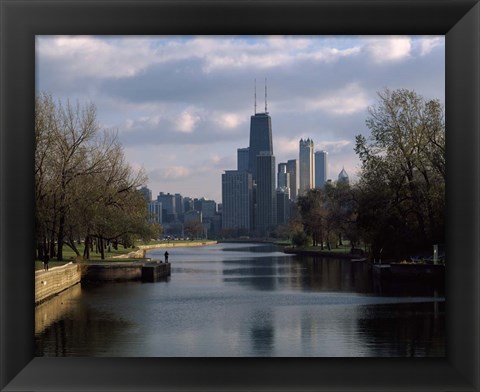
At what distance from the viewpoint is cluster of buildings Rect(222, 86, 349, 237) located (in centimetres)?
3394

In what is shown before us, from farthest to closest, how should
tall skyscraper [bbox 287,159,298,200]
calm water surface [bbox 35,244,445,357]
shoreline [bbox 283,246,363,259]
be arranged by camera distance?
tall skyscraper [bbox 287,159,298,200] → shoreline [bbox 283,246,363,259] → calm water surface [bbox 35,244,445,357]

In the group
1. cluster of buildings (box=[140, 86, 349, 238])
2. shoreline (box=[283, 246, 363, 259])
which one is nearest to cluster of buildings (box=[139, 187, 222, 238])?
cluster of buildings (box=[140, 86, 349, 238])

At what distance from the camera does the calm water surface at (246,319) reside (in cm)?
1023

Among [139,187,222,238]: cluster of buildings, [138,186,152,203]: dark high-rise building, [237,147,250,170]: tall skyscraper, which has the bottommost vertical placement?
[139,187,222,238]: cluster of buildings

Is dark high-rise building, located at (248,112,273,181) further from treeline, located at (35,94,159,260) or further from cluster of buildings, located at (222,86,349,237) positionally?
treeline, located at (35,94,159,260)

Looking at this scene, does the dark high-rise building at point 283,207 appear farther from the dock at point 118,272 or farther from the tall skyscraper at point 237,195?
the dock at point 118,272

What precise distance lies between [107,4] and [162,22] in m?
0.44

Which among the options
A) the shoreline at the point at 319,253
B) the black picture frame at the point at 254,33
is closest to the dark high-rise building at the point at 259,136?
the shoreline at the point at 319,253

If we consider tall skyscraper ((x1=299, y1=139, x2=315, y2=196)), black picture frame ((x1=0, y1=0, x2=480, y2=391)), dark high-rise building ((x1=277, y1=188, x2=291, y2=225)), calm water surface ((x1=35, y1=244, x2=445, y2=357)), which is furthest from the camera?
tall skyscraper ((x1=299, y1=139, x2=315, y2=196))

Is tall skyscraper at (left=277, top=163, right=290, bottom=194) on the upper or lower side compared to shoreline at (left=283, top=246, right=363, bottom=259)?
upper

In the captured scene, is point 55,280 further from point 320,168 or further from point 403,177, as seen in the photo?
point 320,168

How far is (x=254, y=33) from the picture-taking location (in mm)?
5375

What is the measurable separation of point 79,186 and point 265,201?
15591 millimetres
